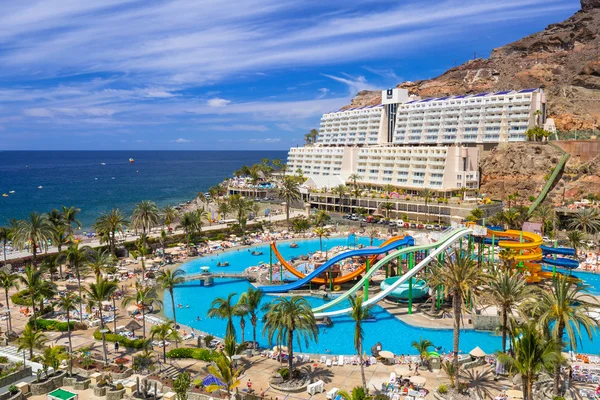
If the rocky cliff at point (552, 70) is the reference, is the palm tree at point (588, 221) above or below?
below

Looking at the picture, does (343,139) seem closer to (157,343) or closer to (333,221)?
(333,221)

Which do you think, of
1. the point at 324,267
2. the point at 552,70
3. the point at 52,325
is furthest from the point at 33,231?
the point at 552,70

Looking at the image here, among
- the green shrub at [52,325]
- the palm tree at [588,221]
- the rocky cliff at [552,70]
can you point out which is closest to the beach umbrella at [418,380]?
the green shrub at [52,325]

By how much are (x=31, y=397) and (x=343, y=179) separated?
90907 mm

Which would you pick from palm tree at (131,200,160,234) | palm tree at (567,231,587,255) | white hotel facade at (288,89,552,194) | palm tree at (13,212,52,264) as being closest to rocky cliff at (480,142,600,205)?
white hotel facade at (288,89,552,194)

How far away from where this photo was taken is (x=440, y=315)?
39.0 metres

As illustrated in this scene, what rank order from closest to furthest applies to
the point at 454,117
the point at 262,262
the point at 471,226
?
the point at 471,226 → the point at 262,262 → the point at 454,117

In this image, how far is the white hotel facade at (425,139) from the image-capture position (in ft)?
306

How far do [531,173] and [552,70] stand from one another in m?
56.7

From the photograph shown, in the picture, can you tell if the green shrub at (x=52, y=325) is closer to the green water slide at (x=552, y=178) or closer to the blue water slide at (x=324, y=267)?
the blue water slide at (x=324, y=267)

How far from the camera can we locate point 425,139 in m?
115

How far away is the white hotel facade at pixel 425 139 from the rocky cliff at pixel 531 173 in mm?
3251

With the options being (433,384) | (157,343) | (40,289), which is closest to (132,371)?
(157,343)

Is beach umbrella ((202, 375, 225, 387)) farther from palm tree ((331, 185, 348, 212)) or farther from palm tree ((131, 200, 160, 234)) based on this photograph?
palm tree ((331, 185, 348, 212))
